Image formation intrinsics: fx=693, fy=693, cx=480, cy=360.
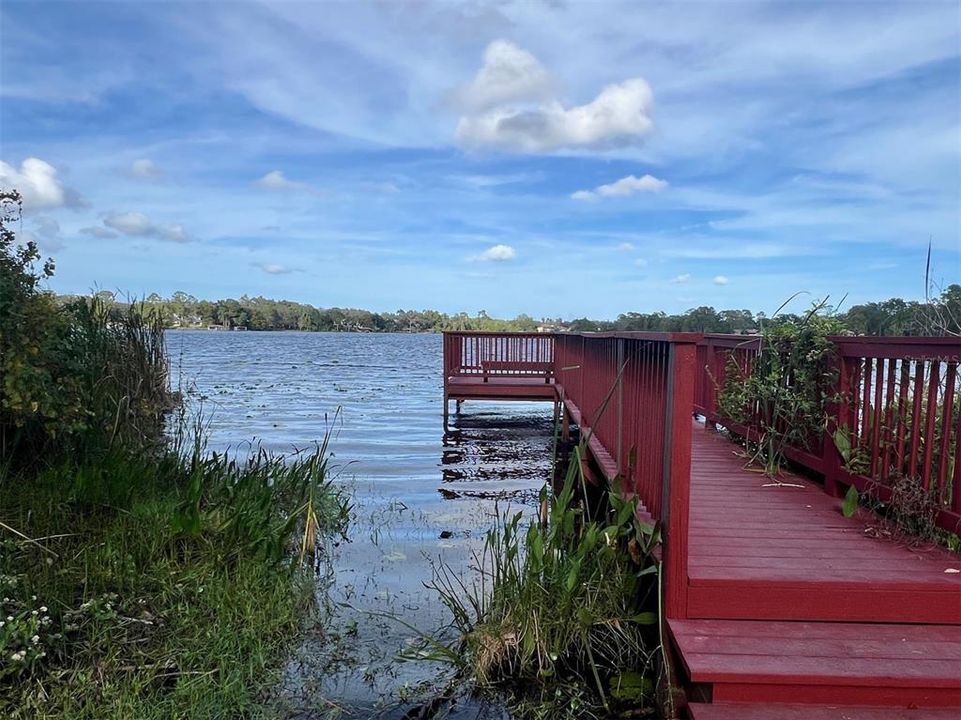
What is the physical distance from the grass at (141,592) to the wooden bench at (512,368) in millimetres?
9246

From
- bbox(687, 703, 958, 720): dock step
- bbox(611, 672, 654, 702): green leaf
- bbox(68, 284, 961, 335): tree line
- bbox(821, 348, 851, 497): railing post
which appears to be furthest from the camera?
bbox(68, 284, 961, 335): tree line

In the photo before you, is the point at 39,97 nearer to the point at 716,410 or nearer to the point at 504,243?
the point at 716,410

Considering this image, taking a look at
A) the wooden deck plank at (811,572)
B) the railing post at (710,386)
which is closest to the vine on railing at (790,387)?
the wooden deck plank at (811,572)

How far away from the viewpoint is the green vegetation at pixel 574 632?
3.12 meters

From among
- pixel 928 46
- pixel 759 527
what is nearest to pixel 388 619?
pixel 759 527

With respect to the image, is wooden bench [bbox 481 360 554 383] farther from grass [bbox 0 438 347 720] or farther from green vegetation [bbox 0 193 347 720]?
grass [bbox 0 438 347 720]

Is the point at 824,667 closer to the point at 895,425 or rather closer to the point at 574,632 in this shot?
the point at 574,632

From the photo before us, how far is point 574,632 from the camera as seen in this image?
129 inches

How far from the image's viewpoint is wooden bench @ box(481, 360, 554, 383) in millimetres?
14242

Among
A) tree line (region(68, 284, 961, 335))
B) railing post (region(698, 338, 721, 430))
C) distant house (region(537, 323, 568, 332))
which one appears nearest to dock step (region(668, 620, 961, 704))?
tree line (region(68, 284, 961, 335))

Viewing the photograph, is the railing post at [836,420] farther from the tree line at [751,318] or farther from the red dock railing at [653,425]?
the red dock railing at [653,425]

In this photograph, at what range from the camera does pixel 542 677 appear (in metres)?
3.23

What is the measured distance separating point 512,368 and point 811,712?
11837 mm

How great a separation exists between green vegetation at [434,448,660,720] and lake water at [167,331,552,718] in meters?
0.23
